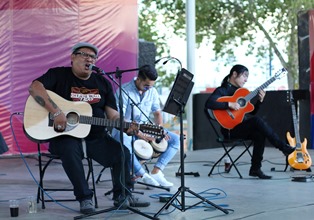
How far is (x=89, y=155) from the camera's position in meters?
5.65

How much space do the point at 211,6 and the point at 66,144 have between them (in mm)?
14396

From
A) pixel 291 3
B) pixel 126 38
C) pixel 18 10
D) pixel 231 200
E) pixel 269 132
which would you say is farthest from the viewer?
pixel 291 3

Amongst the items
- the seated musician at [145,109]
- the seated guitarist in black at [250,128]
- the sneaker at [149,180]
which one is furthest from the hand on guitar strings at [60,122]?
the seated guitarist in black at [250,128]

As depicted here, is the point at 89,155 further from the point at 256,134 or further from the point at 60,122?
the point at 256,134

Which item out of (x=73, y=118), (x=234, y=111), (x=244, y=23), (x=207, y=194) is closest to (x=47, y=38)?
(x=234, y=111)

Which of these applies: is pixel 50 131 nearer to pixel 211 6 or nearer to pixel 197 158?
pixel 197 158

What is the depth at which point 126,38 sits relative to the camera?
10.7 meters

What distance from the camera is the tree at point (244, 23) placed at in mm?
19391

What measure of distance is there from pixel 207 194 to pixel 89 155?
1303 mm

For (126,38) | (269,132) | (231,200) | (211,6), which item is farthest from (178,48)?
(231,200)

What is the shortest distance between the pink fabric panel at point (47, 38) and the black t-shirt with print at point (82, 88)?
451 cm

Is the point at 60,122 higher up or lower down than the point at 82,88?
lower down

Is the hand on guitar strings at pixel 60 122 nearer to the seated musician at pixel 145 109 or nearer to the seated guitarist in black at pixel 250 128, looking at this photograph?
the seated musician at pixel 145 109

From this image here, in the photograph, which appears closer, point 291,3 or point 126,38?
point 126,38
